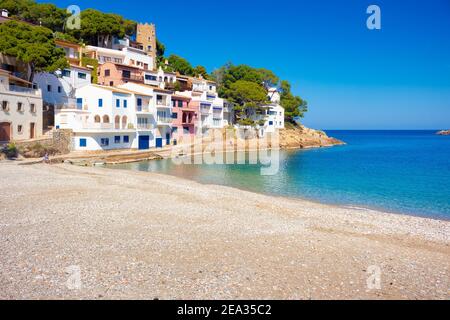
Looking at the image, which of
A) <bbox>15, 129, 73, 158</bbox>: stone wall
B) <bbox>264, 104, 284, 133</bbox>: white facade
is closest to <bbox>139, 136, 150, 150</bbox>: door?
<bbox>15, 129, 73, 158</bbox>: stone wall

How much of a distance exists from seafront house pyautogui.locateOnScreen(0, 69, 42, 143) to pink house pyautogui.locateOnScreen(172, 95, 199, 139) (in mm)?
25787

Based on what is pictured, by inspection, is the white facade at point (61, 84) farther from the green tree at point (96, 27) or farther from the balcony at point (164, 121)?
the green tree at point (96, 27)

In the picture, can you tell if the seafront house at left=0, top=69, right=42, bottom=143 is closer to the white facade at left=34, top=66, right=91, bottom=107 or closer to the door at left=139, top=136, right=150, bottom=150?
the white facade at left=34, top=66, right=91, bottom=107

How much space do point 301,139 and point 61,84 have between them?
199 ft

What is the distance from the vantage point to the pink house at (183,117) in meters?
64.8

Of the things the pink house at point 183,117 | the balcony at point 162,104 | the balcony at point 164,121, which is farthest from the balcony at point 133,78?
the balcony at point 164,121

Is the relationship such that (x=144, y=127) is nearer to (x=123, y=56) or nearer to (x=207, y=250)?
(x=123, y=56)

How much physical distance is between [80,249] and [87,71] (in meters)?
49.7

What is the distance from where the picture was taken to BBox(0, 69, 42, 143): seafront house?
37781 millimetres

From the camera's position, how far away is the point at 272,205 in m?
21.7

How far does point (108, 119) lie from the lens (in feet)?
165

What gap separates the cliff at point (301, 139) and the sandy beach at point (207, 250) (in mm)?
66574

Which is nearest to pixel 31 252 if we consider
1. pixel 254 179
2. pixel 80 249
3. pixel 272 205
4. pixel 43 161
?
pixel 80 249

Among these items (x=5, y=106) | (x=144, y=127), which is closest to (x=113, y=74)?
(x=144, y=127)
